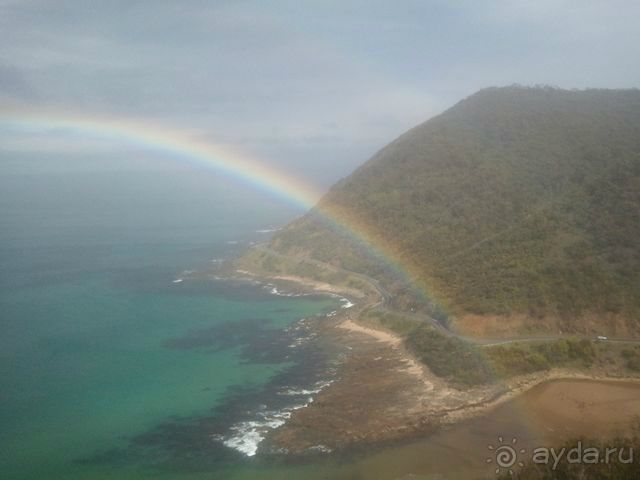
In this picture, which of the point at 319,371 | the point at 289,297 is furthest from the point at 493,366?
the point at 289,297

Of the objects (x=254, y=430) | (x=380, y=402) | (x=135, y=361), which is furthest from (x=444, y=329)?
(x=135, y=361)

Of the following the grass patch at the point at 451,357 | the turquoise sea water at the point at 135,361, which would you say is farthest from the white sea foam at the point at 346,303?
the grass patch at the point at 451,357

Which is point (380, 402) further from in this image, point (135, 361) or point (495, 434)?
point (135, 361)

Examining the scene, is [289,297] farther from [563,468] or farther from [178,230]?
[178,230]

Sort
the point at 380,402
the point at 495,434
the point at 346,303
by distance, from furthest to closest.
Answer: the point at 346,303 → the point at 380,402 → the point at 495,434

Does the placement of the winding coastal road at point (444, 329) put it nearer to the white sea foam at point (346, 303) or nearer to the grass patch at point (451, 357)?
the grass patch at point (451, 357)
